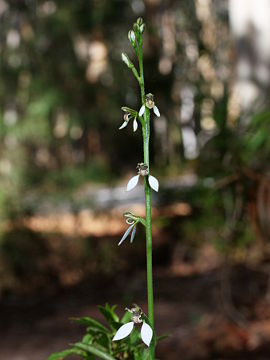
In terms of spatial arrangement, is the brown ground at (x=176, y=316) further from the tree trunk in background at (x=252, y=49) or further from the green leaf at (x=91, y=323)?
the green leaf at (x=91, y=323)

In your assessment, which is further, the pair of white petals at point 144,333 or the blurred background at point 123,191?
the blurred background at point 123,191

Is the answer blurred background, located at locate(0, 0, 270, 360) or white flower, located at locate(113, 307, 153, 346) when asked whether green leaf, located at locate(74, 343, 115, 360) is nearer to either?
Result: white flower, located at locate(113, 307, 153, 346)

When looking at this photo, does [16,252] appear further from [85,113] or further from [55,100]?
[85,113]

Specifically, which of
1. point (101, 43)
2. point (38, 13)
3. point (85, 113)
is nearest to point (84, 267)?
point (85, 113)

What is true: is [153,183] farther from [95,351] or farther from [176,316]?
[176,316]

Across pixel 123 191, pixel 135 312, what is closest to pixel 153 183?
pixel 135 312

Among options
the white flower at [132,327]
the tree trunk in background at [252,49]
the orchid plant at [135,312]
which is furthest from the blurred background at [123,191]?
the white flower at [132,327]

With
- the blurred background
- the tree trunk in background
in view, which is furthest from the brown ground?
the tree trunk in background
